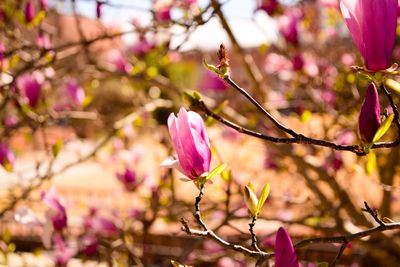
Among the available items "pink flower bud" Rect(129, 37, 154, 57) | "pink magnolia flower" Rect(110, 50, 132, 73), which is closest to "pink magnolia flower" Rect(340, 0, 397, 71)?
"pink flower bud" Rect(129, 37, 154, 57)

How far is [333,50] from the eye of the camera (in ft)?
13.6

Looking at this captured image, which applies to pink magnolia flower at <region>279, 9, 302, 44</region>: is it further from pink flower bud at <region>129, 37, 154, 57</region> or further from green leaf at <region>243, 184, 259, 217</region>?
green leaf at <region>243, 184, 259, 217</region>

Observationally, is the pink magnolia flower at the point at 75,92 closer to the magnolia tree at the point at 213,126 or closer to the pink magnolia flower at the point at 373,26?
the magnolia tree at the point at 213,126

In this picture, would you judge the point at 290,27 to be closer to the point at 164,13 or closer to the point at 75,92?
the point at 164,13

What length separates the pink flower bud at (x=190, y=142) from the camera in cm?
100

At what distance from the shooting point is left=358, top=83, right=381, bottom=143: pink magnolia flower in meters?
0.92

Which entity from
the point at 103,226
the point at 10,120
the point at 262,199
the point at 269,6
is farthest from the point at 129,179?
the point at 262,199

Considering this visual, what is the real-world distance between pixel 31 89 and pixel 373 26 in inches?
70.8

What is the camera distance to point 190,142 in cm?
101

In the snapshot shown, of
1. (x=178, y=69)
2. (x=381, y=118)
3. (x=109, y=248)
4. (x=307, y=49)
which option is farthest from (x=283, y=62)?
(x=178, y=69)

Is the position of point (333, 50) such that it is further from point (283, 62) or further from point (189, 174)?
point (189, 174)

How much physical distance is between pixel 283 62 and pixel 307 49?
376 millimetres

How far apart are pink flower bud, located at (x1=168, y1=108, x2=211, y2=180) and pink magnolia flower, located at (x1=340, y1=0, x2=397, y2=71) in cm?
31

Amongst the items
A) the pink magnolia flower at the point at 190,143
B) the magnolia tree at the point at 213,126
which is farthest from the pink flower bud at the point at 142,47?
the pink magnolia flower at the point at 190,143
